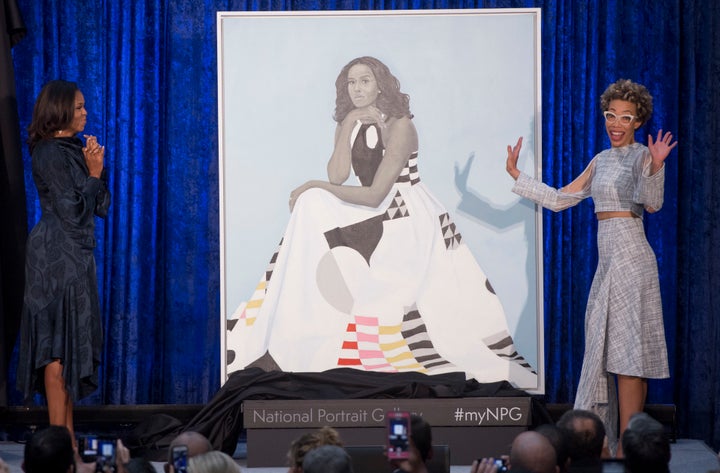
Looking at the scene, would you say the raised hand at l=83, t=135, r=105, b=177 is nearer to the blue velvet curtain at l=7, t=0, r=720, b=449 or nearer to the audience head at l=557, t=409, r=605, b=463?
the blue velvet curtain at l=7, t=0, r=720, b=449

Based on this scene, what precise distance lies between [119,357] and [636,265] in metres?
2.81

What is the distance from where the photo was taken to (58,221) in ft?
Result: 15.1

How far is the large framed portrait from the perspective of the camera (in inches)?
209

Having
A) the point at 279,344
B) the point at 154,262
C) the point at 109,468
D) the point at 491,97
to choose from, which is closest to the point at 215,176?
the point at 154,262

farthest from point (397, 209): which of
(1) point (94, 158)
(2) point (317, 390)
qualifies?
(1) point (94, 158)

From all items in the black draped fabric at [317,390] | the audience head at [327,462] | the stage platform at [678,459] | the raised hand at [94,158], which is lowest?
the stage platform at [678,459]

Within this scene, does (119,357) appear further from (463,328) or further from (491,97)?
(491,97)

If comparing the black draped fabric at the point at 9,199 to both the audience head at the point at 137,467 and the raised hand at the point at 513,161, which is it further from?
the audience head at the point at 137,467

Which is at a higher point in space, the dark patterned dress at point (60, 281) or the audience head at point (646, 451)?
the dark patterned dress at point (60, 281)

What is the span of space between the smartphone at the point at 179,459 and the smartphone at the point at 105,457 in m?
0.18

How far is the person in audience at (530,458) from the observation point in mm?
2871

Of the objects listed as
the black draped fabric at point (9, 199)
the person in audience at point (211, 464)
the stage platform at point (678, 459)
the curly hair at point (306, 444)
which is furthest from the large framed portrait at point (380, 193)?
the person in audience at point (211, 464)

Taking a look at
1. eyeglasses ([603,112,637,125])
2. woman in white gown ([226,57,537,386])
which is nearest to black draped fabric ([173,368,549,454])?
woman in white gown ([226,57,537,386])

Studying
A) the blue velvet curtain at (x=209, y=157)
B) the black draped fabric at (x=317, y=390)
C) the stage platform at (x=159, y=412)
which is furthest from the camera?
the blue velvet curtain at (x=209, y=157)
